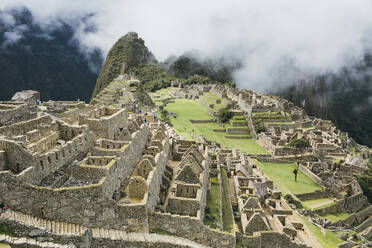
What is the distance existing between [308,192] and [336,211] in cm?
415

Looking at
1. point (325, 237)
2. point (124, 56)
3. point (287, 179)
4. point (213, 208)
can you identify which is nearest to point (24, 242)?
point (213, 208)

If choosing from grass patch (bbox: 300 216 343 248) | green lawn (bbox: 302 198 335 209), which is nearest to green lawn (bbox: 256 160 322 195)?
green lawn (bbox: 302 198 335 209)

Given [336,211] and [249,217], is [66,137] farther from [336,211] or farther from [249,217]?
[336,211]

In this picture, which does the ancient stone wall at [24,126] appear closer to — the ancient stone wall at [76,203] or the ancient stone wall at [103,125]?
the ancient stone wall at [103,125]

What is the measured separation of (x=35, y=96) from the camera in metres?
28.0

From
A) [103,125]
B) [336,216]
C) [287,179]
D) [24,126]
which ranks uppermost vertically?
[103,125]

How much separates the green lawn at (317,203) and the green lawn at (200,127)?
51.3 ft

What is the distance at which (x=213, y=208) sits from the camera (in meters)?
21.8

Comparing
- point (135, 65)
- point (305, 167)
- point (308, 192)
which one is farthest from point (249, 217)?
point (135, 65)

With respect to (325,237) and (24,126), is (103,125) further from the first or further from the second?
(325,237)

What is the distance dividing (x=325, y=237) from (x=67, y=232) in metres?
26.1

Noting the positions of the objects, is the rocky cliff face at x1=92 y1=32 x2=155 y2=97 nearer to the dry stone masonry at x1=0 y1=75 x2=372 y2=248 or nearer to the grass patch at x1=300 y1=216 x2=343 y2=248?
the dry stone masonry at x1=0 y1=75 x2=372 y2=248

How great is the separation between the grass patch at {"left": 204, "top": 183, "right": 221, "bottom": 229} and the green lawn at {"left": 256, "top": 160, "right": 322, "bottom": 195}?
15.2 m

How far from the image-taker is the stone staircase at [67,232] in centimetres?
1144
